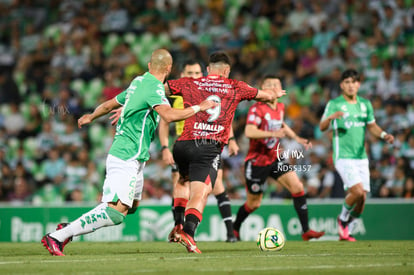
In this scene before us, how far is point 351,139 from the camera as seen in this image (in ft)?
38.7

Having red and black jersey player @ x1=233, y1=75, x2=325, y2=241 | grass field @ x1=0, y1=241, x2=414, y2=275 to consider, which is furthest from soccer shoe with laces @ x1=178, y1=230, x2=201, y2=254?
red and black jersey player @ x1=233, y1=75, x2=325, y2=241

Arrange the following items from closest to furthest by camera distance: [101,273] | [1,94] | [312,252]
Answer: [101,273], [312,252], [1,94]

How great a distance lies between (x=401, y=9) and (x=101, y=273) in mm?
14107

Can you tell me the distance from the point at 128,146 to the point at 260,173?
377 cm

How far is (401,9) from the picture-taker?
1838 cm

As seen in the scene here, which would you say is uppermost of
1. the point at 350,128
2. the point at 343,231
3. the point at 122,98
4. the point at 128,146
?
the point at 122,98

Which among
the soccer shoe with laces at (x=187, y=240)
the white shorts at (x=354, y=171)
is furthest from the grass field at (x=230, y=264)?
the white shorts at (x=354, y=171)

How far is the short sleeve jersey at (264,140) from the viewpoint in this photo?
11.6 metres

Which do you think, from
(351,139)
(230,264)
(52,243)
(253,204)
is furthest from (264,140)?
(230,264)

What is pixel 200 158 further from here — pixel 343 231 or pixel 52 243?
pixel 343 231

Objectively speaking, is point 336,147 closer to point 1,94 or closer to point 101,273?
point 101,273

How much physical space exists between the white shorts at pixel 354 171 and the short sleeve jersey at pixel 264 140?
1.08 meters

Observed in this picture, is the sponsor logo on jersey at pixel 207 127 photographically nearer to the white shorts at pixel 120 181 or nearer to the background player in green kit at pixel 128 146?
the background player in green kit at pixel 128 146

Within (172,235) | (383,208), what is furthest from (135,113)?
(383,208)
